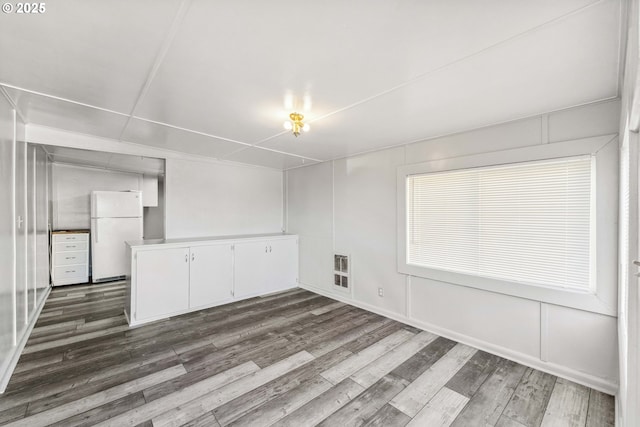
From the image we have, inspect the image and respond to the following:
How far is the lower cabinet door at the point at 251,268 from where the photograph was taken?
4164 mm

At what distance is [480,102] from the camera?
6.77 ft

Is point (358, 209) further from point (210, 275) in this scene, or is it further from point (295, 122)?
point (210, 275)

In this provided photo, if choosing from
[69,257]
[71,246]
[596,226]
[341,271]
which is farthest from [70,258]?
[596,226]

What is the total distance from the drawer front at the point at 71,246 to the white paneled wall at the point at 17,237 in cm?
125

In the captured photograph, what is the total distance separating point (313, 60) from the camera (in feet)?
5.02

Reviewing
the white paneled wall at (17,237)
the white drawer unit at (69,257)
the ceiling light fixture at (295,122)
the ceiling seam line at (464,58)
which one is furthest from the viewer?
the white drawer unit at (69,257)

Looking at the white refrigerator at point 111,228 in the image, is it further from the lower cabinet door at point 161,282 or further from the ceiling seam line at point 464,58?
the ceiling seam line at point 464,58

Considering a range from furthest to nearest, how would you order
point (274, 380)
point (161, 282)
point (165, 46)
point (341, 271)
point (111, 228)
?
point (111, 228)
point (341, 271)
point (161, 282)
point (274, 380)
point (165, 46)

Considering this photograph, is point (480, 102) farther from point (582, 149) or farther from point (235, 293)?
point (235, 293)

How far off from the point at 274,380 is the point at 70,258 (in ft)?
16.5

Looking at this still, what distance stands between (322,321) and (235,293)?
153 centimetres

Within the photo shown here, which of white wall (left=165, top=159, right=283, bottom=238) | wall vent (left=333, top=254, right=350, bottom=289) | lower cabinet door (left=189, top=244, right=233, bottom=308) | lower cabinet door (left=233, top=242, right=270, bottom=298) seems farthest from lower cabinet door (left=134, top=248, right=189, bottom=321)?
wall vent (left=333, top=254, right=350, bottom=289)

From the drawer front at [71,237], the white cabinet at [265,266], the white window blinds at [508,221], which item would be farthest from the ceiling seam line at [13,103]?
the white window blinds at [508,221]

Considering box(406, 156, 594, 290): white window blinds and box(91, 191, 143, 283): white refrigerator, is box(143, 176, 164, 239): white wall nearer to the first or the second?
box(91, 191, 143, 283): white refrigerator
